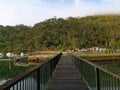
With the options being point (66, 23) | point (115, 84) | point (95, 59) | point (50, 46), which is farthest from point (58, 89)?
point (66, 23)

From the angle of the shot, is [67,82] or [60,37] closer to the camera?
[67,82]

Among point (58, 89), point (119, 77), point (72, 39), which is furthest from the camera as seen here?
point (72, 39)

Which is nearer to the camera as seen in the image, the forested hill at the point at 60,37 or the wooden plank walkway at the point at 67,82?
the wooden plank walkway at the point at 67,82

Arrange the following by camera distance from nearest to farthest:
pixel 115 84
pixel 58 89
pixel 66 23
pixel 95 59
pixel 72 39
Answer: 1. pixel 115 84
2. pixel 58 89
3. pixel 95 59
4. pixel 72 39
5. pixel 66 23

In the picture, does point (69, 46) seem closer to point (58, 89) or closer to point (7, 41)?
point (7, 41)

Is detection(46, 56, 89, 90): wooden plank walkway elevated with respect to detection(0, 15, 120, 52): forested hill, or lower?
lower

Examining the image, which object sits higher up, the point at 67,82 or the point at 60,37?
the point at 60,37

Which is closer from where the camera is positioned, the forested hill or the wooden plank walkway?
the wooden plank walkway

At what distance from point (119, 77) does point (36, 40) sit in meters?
139

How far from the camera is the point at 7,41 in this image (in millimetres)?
144250

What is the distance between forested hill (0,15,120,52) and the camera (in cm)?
13738

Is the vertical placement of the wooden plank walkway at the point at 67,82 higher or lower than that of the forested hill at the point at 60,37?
lower

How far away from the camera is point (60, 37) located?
14700cm

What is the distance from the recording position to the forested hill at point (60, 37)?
137375 mm
